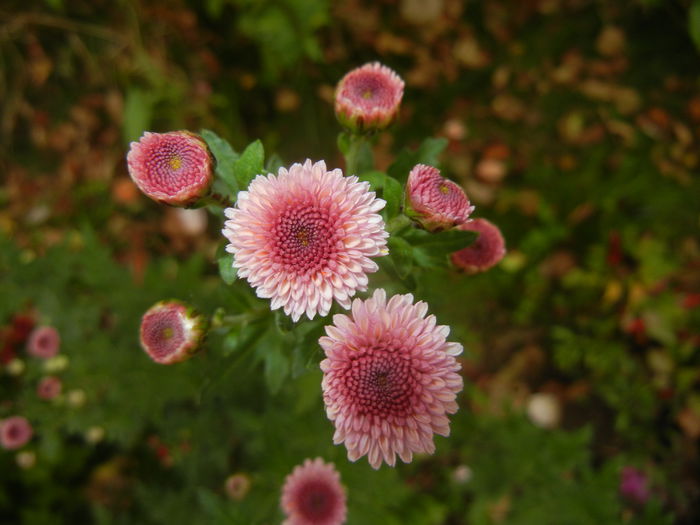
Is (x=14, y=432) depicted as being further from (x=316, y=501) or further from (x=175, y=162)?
(x=175, y=162)

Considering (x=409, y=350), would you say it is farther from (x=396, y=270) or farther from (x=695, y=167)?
(x=695, y=167)

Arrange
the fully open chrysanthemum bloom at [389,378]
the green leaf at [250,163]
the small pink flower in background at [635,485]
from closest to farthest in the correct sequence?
the fully open chrysanthemum bloom at [389,378], the green leaf at [250,163], the small pink flower in background at [635,485]

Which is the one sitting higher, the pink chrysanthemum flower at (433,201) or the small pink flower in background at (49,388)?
the pink chrysanthemum flower at (433,201)

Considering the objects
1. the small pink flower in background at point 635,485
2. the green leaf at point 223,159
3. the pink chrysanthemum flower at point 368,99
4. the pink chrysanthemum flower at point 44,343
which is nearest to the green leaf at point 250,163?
the green leaf at point 223,159

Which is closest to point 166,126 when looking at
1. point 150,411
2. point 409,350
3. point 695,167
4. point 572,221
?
point 150,411

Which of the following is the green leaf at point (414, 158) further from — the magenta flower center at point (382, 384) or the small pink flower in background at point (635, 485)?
the small pink flower in background at point (635, 485)

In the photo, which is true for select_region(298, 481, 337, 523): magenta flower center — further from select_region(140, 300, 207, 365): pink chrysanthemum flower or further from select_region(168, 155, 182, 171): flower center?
select_region(168, 155, 182, 171): flower center

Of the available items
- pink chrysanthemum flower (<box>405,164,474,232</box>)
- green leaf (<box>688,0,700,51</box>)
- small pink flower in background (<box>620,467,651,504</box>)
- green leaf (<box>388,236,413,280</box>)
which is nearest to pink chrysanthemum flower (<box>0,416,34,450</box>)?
green leaf (<box>388,236,413,280</box>)
